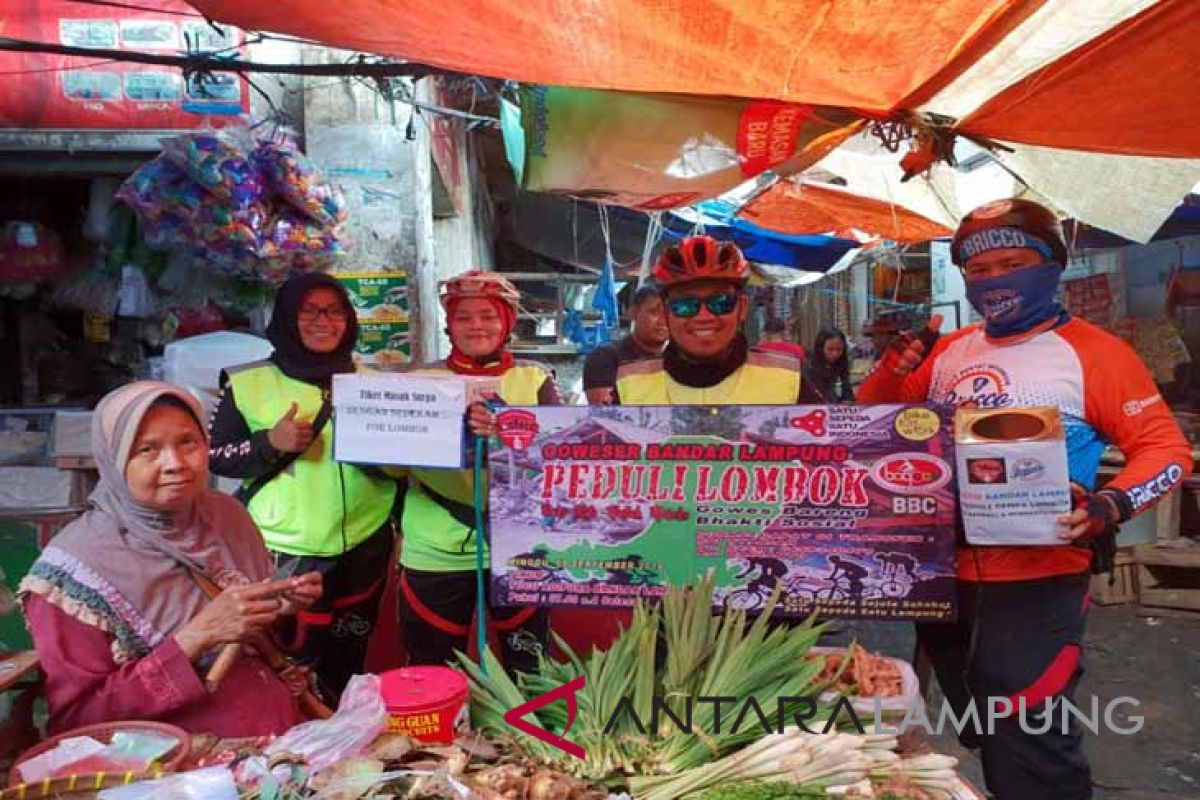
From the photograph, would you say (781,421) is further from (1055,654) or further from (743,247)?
(743,247)

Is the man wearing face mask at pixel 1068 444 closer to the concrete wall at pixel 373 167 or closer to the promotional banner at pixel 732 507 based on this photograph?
the promotional banner at pixel 732 507

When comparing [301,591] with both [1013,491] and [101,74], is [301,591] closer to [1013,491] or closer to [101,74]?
[1013,491]

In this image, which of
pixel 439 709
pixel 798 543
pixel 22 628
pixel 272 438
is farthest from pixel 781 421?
pixel 22 628

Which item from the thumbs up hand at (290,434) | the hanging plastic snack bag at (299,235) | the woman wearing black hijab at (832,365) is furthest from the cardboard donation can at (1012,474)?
the woman wearing black hijab at (832,365)

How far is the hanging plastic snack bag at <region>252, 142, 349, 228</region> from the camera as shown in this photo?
4.41 meters

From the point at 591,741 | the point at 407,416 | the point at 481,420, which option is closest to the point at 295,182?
the point at 407,416

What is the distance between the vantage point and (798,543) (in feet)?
7.77

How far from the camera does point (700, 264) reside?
2.77m

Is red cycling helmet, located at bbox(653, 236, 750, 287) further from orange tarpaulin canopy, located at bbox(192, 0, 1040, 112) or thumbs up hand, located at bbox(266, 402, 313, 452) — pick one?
thumbs up hand, located at bbox(266, 402, 313, 452)

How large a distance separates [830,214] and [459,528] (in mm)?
4566

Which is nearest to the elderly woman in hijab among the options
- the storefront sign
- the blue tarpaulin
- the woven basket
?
the woven basket

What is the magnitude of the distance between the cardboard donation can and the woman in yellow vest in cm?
156

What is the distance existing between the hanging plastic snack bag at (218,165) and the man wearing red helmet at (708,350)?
2.57m

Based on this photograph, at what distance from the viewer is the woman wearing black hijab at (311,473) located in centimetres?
308
